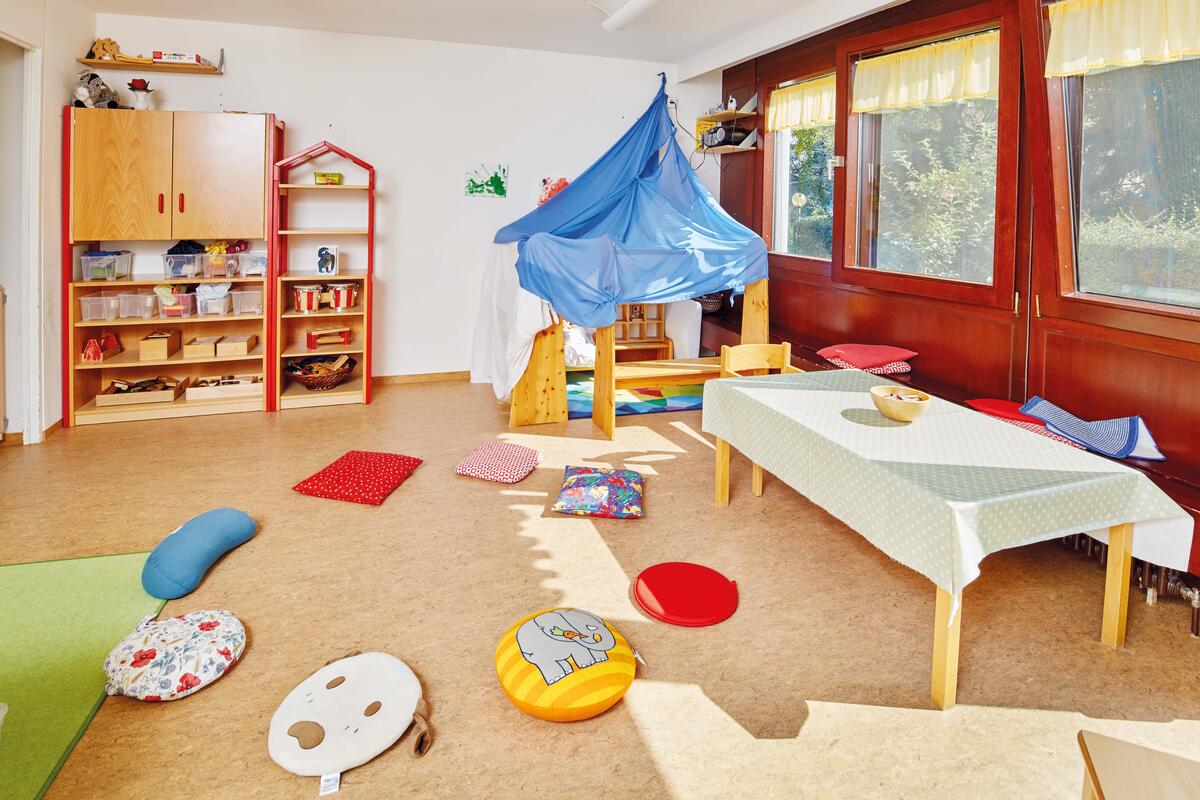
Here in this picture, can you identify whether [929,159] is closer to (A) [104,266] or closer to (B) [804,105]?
(B) [804,105]

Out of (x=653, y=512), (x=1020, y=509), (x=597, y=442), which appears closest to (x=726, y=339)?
(x=597, y=442)

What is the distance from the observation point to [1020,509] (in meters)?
2.04

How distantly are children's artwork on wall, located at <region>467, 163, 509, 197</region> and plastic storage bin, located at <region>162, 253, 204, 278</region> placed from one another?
2121 mm

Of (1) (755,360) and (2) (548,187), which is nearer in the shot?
(1) (755,360)

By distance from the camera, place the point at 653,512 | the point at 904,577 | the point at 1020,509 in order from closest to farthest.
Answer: the point at 1020,509 → the point at 904,577 → the point at 653,512

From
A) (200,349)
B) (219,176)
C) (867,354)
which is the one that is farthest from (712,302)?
(200,349)

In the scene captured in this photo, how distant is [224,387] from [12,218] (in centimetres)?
156

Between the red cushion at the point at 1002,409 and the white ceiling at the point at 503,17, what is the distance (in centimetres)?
263

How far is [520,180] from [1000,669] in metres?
5.16

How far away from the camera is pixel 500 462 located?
13.5 feet

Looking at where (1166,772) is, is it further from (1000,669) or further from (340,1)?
(340,1)

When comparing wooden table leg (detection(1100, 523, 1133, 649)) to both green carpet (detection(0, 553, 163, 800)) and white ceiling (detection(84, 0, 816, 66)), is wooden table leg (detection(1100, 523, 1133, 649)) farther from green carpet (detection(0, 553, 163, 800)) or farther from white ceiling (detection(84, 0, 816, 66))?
white ceiling (detection(84, 0, 816, 66))

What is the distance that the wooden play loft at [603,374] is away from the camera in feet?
15.8

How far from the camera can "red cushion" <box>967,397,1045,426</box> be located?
328cm
